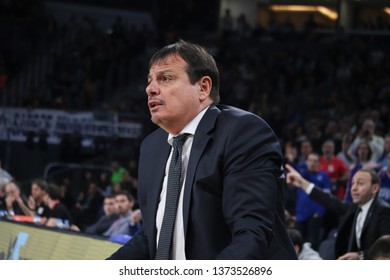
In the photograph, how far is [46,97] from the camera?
1912 centimetres

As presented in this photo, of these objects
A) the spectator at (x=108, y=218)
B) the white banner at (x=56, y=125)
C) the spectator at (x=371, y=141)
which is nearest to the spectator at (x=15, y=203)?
the spectator at (x=108, y=218)

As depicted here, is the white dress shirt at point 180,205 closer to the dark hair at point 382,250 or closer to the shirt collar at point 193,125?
the shirt collar at point 193,125

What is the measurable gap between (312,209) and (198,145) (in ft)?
23.8

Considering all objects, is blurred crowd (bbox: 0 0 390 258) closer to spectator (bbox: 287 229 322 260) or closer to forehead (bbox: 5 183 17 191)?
forehead (bbox: 5 183 17 191)

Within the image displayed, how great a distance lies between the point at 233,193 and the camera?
224 centimetres

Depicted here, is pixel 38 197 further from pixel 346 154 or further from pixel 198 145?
pixel 198 145

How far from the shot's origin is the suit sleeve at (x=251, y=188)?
2160 mm

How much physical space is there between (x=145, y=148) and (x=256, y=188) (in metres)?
0.52

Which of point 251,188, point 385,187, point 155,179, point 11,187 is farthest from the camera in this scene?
point 11,187

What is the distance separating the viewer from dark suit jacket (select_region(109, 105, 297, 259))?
220 cm

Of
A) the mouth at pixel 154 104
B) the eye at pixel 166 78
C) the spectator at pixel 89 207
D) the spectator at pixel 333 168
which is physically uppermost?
the eye at pixel 166 78

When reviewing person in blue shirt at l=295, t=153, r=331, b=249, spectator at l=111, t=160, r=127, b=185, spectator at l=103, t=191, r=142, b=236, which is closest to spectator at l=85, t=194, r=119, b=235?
spectator at l=103, t=191, r=142, b=236

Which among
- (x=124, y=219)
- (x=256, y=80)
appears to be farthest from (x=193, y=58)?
(x=256, y=80)
